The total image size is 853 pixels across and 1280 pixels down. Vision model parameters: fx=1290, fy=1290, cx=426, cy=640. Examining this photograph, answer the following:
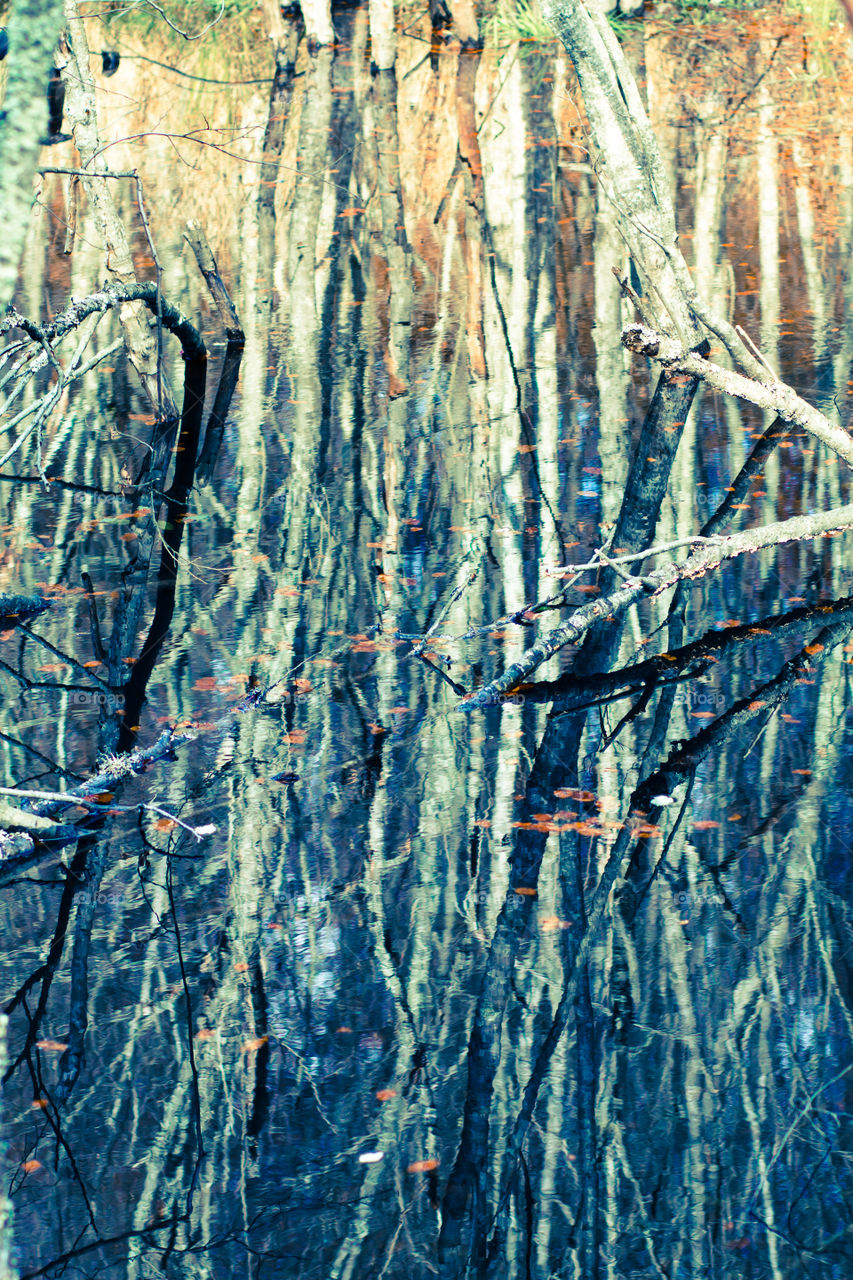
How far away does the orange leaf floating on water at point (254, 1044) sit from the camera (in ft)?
15.1

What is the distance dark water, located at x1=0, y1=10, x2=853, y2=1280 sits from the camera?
4023 mm

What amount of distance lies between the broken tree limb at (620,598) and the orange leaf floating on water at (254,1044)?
2262 mm

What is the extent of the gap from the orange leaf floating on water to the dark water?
0.02 metres

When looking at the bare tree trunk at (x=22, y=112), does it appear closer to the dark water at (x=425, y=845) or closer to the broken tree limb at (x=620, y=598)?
the dark water at (x=425, y=845)

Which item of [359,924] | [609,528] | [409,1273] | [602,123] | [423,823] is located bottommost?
[409,1273]

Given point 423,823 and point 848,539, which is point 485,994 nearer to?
point 423,823

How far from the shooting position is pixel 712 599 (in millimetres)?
7297

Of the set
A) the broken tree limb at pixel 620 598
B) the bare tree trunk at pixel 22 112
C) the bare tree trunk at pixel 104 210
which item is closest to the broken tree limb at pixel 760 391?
the broken tree limb at pixel 620 598

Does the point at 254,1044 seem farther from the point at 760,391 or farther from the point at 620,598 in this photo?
the point at 760,391

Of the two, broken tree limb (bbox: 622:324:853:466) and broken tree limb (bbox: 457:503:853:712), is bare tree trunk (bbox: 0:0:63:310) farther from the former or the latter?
broken tree limb (bbox: 622:324:853:466)

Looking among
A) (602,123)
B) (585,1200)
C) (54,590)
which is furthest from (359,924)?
(602,123)

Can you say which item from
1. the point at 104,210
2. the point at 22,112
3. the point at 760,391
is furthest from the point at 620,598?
the point at 104,210

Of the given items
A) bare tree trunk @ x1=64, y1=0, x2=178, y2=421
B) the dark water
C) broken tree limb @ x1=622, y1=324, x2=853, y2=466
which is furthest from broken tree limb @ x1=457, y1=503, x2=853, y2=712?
bare tree trunk @ x1=64, y1=0, x2=178, y2=421

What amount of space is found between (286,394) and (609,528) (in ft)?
11.8
